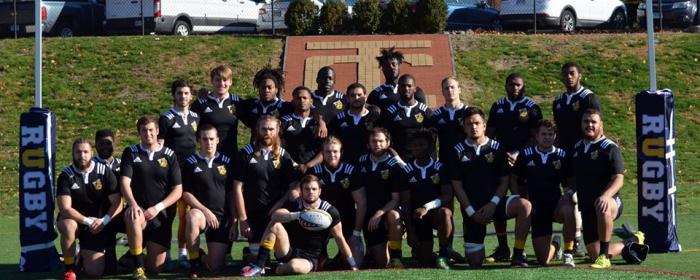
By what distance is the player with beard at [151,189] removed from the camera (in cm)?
966

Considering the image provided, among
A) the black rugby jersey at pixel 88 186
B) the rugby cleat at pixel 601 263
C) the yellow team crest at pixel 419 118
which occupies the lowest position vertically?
the rugby cleat at pixel 601 263

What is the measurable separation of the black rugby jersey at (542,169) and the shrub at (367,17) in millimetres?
12853

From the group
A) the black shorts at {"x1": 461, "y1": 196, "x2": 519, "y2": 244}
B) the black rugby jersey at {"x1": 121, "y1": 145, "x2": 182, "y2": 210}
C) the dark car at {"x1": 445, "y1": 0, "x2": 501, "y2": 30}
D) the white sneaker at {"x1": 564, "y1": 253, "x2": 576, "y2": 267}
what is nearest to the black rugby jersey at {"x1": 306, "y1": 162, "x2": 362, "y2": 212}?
the black shorts at {"x1": 461, "y1": 196, "x2": 519, "y2": 244}

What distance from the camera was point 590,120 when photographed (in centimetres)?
974

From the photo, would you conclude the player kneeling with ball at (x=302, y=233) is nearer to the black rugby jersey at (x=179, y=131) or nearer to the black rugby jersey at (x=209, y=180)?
the black rugby jersey at (x=209, y=180)

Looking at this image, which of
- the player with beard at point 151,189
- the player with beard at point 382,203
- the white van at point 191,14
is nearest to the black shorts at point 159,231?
the player with beard at point 151,189

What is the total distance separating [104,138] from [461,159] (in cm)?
306

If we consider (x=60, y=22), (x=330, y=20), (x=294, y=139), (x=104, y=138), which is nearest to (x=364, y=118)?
(x=294, y=139)

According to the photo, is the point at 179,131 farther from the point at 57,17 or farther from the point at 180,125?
the point at 57,17

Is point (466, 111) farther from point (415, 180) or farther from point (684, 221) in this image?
point (684, 221)

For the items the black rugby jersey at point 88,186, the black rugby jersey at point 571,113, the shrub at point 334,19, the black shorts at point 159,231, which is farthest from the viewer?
the shrub at point 334,19

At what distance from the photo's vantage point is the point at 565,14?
78.5 ft

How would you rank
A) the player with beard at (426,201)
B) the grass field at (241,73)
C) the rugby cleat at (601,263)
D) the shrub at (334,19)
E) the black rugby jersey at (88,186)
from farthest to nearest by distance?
the shrub at (334,19)
the grass field at (241,73)
the player with beard at (426,201)
the black rugby jersey at (88,186)
the rugby cleat at (601,263)

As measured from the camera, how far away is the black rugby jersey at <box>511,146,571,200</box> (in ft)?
32.3
